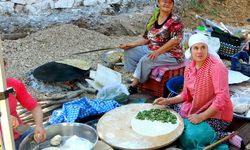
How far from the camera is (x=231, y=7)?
27.8ft

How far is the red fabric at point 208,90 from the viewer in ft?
10.3

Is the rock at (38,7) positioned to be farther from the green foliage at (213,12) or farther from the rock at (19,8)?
the green foliage at (213,12)

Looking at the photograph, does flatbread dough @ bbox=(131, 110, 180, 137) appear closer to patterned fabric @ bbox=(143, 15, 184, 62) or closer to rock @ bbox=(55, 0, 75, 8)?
patterned fabric @ bbox=(143, 15, 184, 62)

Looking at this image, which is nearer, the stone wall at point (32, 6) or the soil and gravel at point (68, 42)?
the soil and gravel at point (68, 42)

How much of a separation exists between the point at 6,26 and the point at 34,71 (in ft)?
6.72

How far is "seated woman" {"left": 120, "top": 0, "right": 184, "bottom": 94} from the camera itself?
162 inches

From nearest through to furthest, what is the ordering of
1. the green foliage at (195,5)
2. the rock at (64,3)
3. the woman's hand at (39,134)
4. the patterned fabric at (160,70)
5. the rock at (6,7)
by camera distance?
the woman's hand at (39,134)
the patterned fabric at (160,70)
the rock at (6,7)
the rock at (64,3)
the green foliage at (195,5)

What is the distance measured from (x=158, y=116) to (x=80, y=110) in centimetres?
70

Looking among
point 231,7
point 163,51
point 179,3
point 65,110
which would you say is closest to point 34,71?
point 65,110

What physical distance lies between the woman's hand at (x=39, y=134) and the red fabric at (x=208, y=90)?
1263mm

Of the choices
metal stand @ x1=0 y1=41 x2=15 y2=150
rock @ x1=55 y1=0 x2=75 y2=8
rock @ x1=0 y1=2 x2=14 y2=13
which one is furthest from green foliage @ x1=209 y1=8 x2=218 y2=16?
metal stand @ x1=0 y1=41 x2=15 y2=150

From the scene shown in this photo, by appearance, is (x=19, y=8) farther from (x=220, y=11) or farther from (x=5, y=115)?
(x=5, y=115)

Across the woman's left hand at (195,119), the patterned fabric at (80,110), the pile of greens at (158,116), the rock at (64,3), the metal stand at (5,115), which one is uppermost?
the metal stand at (5,115)

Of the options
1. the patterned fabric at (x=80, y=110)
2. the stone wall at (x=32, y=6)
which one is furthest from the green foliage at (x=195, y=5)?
the patterned fabric at (x=80, y=110)
